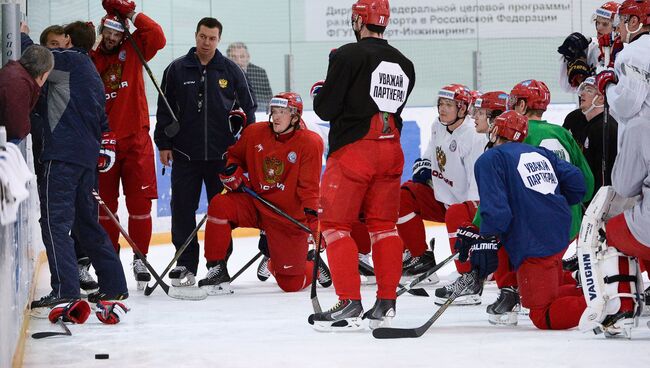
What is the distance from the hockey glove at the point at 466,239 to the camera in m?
4.16

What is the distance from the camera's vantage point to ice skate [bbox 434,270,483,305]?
4.35m

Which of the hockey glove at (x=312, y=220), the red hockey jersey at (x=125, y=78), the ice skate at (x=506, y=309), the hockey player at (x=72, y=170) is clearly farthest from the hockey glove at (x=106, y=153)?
the ice skate at (x=506, y=309)

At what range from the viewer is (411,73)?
4355 millimetres

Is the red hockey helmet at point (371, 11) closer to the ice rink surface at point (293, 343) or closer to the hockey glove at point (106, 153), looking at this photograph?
the ice rink surface at point (293, 343)

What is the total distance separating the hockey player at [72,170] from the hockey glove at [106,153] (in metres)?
0.25

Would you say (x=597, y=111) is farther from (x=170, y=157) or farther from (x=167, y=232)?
(x=167, y=232)

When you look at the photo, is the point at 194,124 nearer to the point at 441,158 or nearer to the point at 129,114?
the point at 129,114

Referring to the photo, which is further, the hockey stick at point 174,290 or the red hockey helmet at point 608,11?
the red hockey helmet at point 608,11

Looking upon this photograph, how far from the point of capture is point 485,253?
412cm

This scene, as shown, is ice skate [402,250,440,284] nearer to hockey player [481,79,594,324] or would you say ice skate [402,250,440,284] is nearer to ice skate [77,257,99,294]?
hockey player [481,79,594,324]

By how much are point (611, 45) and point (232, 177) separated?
1.85 m

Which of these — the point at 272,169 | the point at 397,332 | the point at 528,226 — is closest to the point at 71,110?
the point at 272,169

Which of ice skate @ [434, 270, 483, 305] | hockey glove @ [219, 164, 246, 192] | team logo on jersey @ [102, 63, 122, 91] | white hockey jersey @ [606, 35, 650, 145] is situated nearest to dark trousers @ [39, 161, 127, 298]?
hockey glove @ [219, 164, 246, 192]

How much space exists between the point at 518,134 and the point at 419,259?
1.65 m
